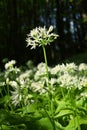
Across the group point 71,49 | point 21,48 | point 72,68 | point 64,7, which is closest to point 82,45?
point 71,49

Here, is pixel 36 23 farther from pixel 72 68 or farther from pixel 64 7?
pixel 72 68

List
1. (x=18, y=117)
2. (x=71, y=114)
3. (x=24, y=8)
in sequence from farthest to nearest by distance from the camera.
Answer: (x=24, y=8), (x=71, y=114), (x=18, y=117)

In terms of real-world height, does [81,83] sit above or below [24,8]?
below

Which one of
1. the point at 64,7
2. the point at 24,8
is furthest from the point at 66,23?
the point at 24,8

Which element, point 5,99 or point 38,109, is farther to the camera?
point 5,99

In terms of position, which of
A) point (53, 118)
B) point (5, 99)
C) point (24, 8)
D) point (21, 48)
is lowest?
point (53, 118)

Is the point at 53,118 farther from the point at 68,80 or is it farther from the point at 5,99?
the point at 5,99

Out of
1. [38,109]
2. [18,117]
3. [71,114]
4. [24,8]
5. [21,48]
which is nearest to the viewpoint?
[18,117]
